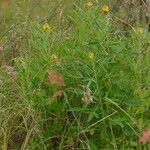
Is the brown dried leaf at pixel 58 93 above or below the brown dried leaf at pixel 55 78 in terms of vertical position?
below

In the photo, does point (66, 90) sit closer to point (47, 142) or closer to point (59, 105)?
point (59, 105)

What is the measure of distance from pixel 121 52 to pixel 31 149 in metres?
0.71

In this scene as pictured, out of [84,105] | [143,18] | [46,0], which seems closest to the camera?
[84,105]

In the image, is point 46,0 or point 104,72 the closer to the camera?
point 104,72

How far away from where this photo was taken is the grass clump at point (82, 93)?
2.80 meters

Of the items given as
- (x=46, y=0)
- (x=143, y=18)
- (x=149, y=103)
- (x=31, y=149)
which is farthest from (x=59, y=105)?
(x=46, y=0)

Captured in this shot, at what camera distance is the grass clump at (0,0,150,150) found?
2801mm

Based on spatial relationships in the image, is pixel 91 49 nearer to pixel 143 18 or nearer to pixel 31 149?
pixel 31 149

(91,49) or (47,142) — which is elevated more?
(91,49)

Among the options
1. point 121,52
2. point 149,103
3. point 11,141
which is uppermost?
point 121,52

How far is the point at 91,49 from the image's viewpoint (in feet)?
9.61

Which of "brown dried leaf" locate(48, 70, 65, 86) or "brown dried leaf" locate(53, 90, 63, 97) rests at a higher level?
"brown dried leaf" locate(48, 70, 65, 86)

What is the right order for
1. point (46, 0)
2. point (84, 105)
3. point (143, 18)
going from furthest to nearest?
point (46, 0), point (143, 18), point (84, 105)

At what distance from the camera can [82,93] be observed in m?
2.75
